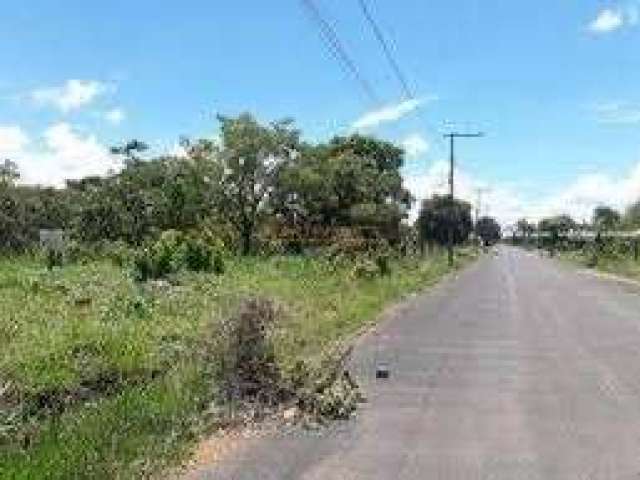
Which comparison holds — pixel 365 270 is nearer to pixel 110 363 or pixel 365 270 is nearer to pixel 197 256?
pixel 197 256

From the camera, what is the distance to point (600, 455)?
12414 millimetres

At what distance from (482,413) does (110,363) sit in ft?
16.2

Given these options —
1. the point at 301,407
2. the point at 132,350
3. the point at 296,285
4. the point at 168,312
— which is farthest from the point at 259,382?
the point at 296,285

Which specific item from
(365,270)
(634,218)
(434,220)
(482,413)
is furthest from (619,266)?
(634,218)

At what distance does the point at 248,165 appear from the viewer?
89.2m

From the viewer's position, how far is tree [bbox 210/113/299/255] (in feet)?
290

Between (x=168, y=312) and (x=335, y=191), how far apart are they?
73720 millimetres

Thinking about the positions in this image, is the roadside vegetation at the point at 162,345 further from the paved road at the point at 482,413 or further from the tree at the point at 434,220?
the tree at the point at 434,220

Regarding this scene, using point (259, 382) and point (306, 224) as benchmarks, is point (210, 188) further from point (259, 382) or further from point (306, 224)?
point (259, 382)

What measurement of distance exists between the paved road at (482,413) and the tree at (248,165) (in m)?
58.9

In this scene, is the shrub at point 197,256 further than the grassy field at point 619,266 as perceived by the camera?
No

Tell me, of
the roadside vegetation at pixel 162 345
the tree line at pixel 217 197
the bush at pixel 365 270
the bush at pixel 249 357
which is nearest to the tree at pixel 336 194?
the tree line at pixel 217 197

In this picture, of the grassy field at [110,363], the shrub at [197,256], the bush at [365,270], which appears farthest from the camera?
the bush at [365,270]

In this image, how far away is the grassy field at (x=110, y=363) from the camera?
11617mm
